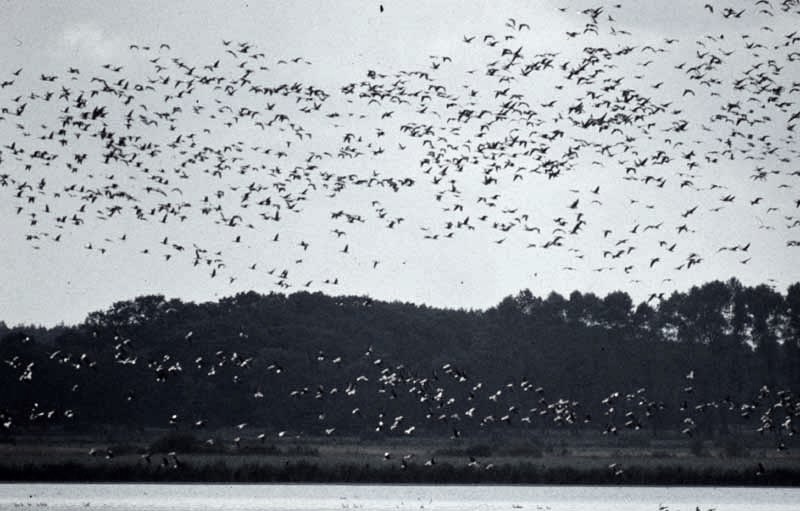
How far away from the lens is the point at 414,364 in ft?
412

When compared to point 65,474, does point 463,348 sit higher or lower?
higher

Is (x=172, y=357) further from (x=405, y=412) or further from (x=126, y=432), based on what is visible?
(x=405, y=412)

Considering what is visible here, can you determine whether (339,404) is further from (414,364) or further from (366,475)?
(366,475)

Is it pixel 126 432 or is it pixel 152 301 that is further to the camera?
pixel 152 301

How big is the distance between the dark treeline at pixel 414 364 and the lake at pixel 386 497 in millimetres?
17968

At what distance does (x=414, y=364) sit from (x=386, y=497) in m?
58.2

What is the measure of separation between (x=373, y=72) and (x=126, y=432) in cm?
7145

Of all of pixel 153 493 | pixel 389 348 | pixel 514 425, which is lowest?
pixel 153 493

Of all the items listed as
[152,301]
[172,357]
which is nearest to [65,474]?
[172,357]

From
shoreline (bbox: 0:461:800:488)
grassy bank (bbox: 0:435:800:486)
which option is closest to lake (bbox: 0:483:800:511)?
shoreline (bbox: 0:461:800:488)

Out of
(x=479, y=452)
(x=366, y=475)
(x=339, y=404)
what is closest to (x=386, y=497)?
(x=366, y=475)

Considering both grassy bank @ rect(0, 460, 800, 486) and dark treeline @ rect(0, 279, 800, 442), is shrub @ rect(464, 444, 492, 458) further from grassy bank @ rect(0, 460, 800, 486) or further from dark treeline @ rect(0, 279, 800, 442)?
grassy bank @ rect(0, 460, 800, 486)

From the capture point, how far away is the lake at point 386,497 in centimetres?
5912

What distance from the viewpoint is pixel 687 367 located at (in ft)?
417
